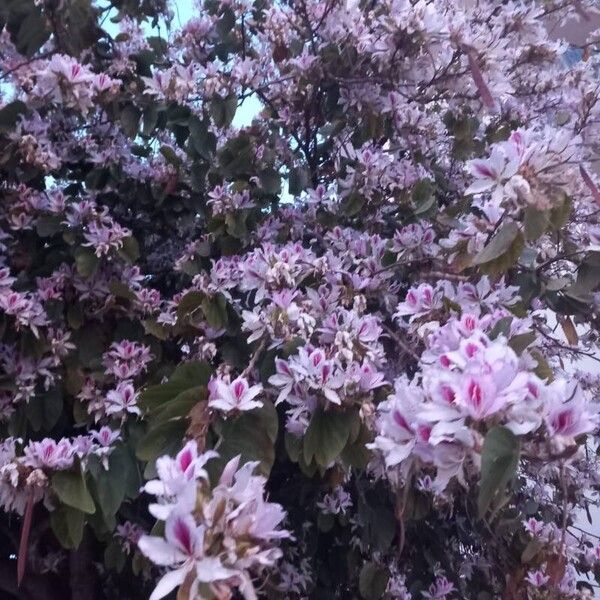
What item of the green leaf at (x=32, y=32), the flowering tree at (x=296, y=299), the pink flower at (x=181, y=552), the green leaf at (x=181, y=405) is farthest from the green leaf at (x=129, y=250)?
the pink flower at (x=181, y=552)

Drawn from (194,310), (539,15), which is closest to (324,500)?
(194,310)

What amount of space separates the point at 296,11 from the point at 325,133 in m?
0.39

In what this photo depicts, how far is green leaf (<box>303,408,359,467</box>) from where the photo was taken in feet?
4.35

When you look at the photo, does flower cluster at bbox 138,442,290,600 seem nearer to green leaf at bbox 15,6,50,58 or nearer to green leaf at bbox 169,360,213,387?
green leaf at bbox 169,360,213,387

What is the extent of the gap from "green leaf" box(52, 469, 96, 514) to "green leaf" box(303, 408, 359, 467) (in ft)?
1.25

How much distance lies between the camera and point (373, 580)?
2.05 metres

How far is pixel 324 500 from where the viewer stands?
2.18 metres

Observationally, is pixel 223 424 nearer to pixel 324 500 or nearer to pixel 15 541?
pixel 324 500

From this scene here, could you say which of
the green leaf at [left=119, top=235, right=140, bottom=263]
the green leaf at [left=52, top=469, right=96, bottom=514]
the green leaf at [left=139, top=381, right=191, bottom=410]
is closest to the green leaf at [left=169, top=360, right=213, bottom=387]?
the green leaf at [left=139, top=381, right=191, bottom=410]

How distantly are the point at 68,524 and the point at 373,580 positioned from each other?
906 millimetres

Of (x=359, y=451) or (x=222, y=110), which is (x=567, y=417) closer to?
(x=359, y=451)

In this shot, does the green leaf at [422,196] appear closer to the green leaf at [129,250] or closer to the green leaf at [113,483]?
the green leaf at [129,250]

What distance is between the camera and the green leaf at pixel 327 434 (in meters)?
1.33

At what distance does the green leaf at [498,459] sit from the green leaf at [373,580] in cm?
122
